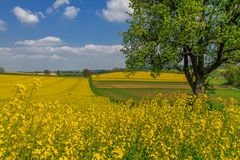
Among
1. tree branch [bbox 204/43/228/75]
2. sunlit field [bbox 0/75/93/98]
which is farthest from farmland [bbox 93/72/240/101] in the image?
sunlit field [bbox 0/75/93/98]

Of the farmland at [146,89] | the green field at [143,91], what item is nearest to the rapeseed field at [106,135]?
the farmland at [146,89]

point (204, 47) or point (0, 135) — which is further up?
point (204, 47)

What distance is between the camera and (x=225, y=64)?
29.2 metres

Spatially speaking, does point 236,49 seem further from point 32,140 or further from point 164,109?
point 32,140

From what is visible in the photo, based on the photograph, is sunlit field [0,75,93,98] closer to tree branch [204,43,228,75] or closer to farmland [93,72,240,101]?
farmland [93,72,240,101]

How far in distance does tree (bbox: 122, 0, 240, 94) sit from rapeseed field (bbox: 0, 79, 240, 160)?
364 inches

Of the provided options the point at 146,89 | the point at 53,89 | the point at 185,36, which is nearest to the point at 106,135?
the point at 185,36

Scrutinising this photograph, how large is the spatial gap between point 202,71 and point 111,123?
53.2 ft

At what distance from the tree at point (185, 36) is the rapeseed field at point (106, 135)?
925 cm

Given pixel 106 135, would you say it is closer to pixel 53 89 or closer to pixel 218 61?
pixel 218 61

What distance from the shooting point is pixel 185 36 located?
24891 mm

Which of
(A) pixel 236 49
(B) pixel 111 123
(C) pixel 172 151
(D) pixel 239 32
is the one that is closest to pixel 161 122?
(B) pixel 111 123

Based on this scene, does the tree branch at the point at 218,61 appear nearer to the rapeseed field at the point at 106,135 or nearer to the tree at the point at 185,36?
the tree at the point at 185,36

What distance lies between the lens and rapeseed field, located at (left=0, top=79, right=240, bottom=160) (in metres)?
6.56
